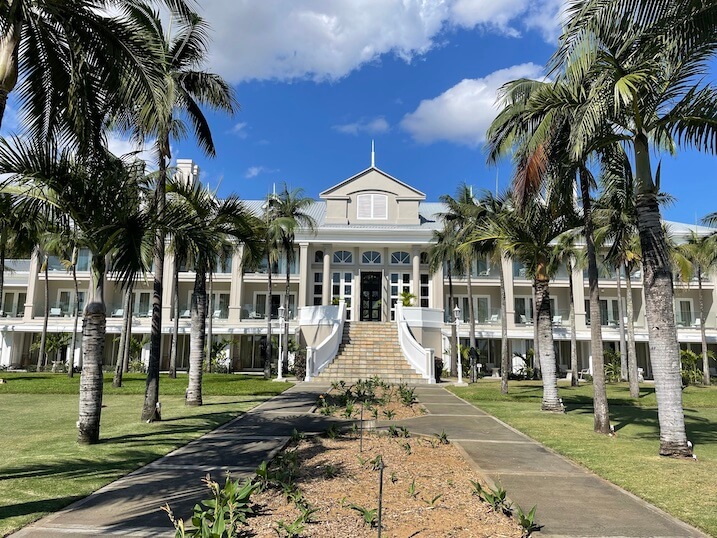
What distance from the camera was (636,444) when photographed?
946cm

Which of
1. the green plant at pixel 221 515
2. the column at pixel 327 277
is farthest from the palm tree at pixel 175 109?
the column at pixel 327 277

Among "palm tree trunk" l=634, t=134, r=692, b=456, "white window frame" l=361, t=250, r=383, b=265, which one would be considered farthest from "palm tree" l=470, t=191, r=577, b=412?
"white window frame" l=361, t=250, r=383, b=265

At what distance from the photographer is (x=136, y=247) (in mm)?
8453

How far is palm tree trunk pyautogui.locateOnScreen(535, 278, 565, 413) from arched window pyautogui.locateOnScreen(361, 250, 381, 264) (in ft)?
60.0

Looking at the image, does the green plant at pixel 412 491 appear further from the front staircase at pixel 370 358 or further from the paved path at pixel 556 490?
the front staircase at pixel 370 358

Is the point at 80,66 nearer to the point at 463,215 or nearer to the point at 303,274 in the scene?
the point at 463,215

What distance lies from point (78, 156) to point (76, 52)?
1.59m

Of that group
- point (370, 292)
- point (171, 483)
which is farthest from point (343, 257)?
point (171, 483)

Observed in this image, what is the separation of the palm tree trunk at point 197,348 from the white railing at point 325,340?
26.5 feet

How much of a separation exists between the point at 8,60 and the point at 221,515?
5.96 m

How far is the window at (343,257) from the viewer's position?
3197cm

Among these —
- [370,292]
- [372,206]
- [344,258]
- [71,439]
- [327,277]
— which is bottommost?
[71,439]

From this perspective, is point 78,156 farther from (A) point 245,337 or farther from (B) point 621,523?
(A) point 245,337

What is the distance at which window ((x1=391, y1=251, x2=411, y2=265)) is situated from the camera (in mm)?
31891
